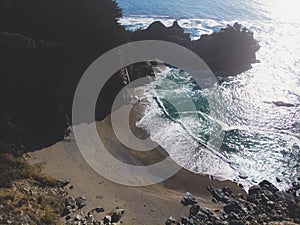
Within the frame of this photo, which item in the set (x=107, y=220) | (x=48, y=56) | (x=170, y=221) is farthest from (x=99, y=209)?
(x=48, y=56)

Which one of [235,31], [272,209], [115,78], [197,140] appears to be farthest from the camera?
[235,31]

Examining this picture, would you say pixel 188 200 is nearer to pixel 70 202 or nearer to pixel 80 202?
pixel 80 202

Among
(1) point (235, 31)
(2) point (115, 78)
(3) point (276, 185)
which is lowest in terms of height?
(3) point (276, 185)

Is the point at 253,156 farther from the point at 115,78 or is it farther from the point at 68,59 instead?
the point at 68,59

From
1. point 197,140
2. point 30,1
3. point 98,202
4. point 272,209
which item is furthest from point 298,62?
point 98,202

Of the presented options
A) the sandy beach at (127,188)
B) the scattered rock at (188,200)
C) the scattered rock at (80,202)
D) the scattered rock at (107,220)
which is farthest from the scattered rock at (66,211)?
the scattered rock at (188,200)

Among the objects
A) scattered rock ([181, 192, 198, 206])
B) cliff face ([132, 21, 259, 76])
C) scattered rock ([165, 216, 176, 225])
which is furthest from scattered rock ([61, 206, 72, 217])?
cliff face ([132, 21, 259, 76])

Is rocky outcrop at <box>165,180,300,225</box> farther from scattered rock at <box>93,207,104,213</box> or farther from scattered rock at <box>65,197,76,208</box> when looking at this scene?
scattered rock at <box>65,197,76,208</box>
